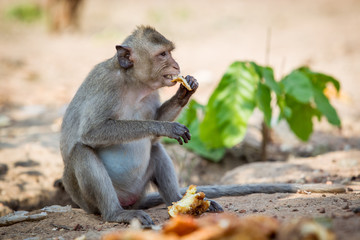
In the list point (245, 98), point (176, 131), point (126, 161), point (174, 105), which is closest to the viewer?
point (176, 131)

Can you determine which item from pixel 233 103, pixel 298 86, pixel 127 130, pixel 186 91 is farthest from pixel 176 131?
pixel 298 86

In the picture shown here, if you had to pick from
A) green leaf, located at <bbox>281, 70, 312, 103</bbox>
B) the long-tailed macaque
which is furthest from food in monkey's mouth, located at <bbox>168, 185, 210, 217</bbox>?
green leaf, located at <bbox>281, 70, 312, 103</bbox>

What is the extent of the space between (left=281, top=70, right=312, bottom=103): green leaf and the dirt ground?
102 centimetres

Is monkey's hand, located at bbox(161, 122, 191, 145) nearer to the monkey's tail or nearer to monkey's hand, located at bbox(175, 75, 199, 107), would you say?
monkey's hand, located at bbox(175, 75, 199, 107)

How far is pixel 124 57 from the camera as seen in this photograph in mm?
4684

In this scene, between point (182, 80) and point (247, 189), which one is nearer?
point (182, 80)

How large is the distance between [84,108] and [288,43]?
9551 mm

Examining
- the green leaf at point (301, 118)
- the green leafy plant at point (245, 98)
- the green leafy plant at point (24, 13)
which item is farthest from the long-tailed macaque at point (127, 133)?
the green leafy plant at point (24, 13)

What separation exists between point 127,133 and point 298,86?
2818 millimetres

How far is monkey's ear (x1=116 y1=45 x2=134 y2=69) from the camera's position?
4626 millimetres

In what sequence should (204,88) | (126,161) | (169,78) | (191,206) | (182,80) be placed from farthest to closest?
1. (204,88)
2. (126,161)
3. (169,78)
4. (182,80)
5. (191,206)

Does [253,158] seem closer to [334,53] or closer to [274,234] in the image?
[274,234]

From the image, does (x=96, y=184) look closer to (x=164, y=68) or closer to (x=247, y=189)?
(x=164, y=68)

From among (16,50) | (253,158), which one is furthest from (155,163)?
(16,50)
